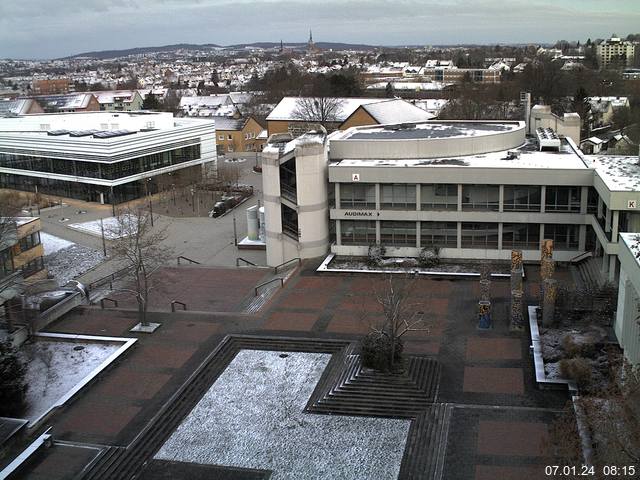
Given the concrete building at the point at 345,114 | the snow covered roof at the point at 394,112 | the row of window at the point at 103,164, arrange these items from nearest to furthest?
1. the row of window at the point at 103,164
2. the snow covered roof at the point at 394,112
3. the concrete building at the point at 345,114

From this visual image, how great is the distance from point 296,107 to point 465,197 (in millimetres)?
51268

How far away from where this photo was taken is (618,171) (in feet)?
118

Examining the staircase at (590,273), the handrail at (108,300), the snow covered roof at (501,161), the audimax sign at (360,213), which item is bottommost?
the handrail at (108,300)

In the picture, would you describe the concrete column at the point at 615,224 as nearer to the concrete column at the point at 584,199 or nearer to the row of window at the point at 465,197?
the concrete column at the point at 584,199

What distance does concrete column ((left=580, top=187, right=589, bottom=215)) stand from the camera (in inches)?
1449

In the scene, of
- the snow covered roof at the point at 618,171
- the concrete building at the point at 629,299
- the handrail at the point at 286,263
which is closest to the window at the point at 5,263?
the handrail at the point at 286,263

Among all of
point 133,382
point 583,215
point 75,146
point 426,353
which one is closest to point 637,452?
point 426,353

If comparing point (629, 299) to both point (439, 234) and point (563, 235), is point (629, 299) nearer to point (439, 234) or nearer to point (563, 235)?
point (563, 235)

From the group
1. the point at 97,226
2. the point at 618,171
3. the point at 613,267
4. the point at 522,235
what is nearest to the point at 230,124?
the point at 97,226

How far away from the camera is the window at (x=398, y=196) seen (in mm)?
39469

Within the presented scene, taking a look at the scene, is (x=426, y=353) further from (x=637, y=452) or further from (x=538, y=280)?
(x=637, y=452)

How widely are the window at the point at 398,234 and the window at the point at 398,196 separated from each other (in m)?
0.97

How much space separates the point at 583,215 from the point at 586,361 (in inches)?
568

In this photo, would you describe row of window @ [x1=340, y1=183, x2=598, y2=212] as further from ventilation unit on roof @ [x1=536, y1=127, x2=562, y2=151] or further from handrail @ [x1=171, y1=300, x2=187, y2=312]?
handrail @ [x1=171, y1=300, x2=187, y2=312]
